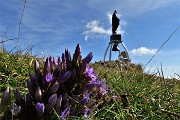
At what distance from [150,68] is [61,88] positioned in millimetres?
3995

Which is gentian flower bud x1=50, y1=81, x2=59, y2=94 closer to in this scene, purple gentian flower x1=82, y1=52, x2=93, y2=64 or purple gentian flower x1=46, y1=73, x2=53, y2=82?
purple gentian flower x1=46, y1=73, x2=53, y2=82

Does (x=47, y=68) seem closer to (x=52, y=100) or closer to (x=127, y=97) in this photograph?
(x=52, y=100)

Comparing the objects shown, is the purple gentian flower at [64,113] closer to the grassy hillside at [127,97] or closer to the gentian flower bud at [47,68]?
the grassy hillside at [127,97]

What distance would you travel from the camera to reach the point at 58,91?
2.53m

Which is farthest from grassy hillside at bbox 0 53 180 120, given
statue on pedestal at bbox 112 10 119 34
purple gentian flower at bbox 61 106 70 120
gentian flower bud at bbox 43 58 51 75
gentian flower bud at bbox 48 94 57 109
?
statue on pedestal at bbox 112 10 119 34

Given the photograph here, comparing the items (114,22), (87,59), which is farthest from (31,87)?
(114,22)

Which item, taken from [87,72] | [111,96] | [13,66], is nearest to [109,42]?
[13,66]

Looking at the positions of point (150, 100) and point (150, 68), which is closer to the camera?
point (150, 100)

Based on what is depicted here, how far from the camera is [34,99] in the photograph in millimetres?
2383

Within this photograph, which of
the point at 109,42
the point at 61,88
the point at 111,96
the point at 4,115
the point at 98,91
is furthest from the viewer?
the point at 109,42

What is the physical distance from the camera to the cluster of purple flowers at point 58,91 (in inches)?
91.4

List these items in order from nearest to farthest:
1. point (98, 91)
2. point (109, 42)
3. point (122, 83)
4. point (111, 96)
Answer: point (98, 91) → point (111, 96) → point (122, 83) → point (109, 42)

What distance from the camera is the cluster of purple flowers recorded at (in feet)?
7.62

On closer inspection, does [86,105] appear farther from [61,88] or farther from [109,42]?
[109,42]
